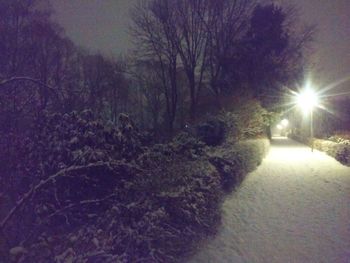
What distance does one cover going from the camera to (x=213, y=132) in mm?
15414

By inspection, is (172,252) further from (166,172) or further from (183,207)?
(166,172)

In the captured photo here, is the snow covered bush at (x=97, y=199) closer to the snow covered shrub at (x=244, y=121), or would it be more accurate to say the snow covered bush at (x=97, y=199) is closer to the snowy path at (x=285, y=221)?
the snowy path at (x=285, y=221)

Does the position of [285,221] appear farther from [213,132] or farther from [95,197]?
[213,132]

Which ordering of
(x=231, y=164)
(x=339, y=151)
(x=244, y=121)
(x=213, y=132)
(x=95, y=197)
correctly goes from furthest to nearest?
(x=244, y=121) → (x=339, y=151) → (x=213, y=132) → (x=231, y=164) → (x=95, y=197)

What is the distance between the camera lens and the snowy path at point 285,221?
6523 mm

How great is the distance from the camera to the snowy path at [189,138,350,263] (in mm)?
6523

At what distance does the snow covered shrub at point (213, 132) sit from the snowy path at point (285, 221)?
9.82 ft

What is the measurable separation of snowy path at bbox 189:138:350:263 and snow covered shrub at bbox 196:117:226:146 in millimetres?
2993

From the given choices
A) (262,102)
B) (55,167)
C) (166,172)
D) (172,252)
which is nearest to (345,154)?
(262,102)

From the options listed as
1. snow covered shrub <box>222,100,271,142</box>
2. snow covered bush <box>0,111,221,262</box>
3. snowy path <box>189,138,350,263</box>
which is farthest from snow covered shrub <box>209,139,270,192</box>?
snow covered shrub <box>222,100,271,142</box>

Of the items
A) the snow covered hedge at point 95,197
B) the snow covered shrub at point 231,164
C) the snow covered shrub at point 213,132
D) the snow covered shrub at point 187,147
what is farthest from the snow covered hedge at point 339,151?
the snow covered hedge at point 95,197

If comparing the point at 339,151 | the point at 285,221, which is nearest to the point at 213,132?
the point at 339,151

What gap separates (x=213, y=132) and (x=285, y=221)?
7.60m

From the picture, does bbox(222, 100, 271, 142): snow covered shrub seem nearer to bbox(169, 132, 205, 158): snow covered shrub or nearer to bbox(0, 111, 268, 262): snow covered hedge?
bbox(169, 132, 205, 158): snow covered shrub
